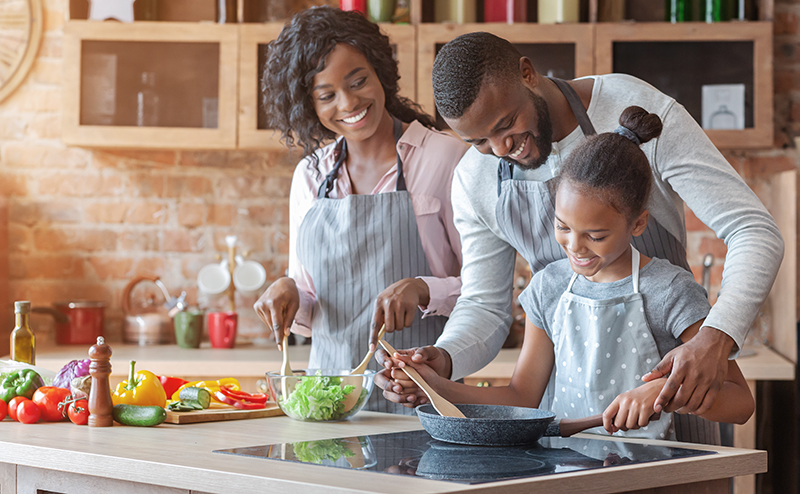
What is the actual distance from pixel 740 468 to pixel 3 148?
3044 millimetres

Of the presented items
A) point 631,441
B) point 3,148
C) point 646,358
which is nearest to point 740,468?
point 631,441

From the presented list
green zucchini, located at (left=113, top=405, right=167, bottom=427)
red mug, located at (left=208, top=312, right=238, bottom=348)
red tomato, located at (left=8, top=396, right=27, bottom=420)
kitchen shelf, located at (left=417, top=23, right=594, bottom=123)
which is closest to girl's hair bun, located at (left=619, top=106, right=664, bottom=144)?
green zucchini, located at (left=113, top=405, right=167, bottom=427)

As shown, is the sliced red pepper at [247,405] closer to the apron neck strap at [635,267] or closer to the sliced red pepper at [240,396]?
the sliced red pepper at [240,396]

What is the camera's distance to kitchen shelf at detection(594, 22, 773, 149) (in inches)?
110

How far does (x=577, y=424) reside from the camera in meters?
1.18

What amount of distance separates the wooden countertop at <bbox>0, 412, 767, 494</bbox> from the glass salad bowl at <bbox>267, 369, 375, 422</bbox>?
0.02 metres

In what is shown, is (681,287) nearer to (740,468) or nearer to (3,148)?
(740,468)

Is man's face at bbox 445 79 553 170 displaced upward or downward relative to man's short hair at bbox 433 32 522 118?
downward

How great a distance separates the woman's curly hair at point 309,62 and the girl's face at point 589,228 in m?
0.71

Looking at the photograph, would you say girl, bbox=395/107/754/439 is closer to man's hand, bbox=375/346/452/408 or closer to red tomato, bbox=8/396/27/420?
man's hand, bbox=375/346/452/408

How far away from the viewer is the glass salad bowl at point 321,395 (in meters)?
1.38

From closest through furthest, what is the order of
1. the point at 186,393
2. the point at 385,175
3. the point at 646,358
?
the point at 646,358 → the point at 186,393 → the point at 385,175

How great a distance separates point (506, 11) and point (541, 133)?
5.61 feet

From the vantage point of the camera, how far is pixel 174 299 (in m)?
3.07
